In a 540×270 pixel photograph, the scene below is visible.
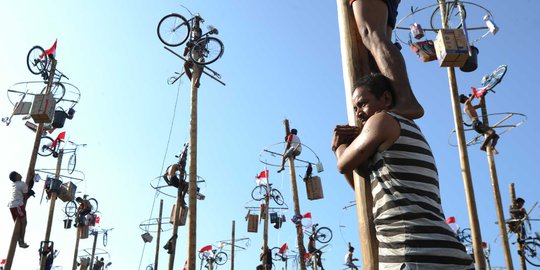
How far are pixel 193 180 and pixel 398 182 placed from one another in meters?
9.63

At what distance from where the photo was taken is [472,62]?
9.45 m

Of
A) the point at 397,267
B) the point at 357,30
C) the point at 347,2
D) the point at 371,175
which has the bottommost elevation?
the point at 397,267

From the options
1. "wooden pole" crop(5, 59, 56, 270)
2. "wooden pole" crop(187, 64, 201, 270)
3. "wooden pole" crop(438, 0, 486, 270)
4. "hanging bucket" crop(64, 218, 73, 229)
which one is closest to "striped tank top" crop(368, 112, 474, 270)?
"wooden pole" crop(438, 0, 486, 270)

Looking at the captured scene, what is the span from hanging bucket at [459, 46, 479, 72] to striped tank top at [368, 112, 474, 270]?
8.04m

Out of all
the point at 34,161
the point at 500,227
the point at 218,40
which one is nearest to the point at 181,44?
the point at 218,40

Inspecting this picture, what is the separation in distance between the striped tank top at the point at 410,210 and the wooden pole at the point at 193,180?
354 inches

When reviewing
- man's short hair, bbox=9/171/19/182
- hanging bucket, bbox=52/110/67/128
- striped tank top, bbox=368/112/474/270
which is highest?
hanging bucket, bbox=52/110/67/128

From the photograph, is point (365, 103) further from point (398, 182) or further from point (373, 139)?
point (398, 182)

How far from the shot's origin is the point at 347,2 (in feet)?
8.30

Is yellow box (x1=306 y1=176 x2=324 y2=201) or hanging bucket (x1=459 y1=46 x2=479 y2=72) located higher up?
hanging bucket (x1=459 y1=46 x2=479 y2=72)

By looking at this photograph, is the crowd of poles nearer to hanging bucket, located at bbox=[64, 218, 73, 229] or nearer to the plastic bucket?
the plastic bucket

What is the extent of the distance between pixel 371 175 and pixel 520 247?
599 inches

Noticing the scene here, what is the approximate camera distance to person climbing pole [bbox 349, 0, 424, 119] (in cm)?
216

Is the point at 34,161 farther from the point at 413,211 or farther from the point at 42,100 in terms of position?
the point at 413,211
